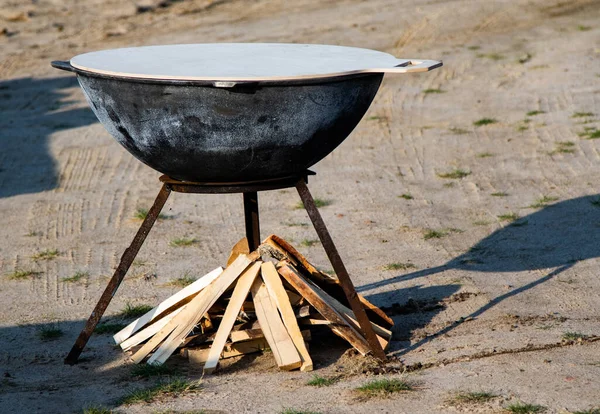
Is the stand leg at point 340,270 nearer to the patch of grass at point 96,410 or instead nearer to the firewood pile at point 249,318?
the firewood pile at point 249,318

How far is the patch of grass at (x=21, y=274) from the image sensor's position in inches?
216

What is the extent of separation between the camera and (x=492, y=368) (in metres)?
3.84

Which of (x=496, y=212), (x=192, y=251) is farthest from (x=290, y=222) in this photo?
(x=496, y=212)

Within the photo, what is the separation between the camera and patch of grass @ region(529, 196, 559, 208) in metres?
6.56

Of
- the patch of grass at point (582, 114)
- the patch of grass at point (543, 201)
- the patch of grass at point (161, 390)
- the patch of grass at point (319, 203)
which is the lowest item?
the patch of grass at point (543, 201)

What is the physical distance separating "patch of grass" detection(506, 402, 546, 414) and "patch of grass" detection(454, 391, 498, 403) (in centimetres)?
11

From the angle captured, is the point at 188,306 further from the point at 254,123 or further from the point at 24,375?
the point at 254,123

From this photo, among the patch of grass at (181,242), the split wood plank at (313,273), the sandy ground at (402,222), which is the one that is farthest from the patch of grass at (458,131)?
the split wood plank at (313,273)

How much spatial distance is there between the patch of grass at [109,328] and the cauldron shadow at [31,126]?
301 centimetres

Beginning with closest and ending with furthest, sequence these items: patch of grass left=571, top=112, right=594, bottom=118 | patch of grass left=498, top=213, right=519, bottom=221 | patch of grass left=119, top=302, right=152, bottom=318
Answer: patch of grass left=119, top=302, right=152, bottom=318, patch of grass left=498, top=213, right=519, bottom=221, patch of grass left=571, top=112, right=594, bottom=118

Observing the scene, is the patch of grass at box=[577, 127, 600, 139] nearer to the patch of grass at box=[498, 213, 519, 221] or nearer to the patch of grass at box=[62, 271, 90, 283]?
the patch of grass at box=[498, 213, 519, 221]

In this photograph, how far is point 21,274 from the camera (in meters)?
5.50

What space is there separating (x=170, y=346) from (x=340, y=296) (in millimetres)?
948

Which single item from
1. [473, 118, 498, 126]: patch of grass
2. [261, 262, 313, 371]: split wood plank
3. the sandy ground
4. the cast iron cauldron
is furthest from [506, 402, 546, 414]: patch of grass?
[473, 118, 498, 126]: patch of grass
